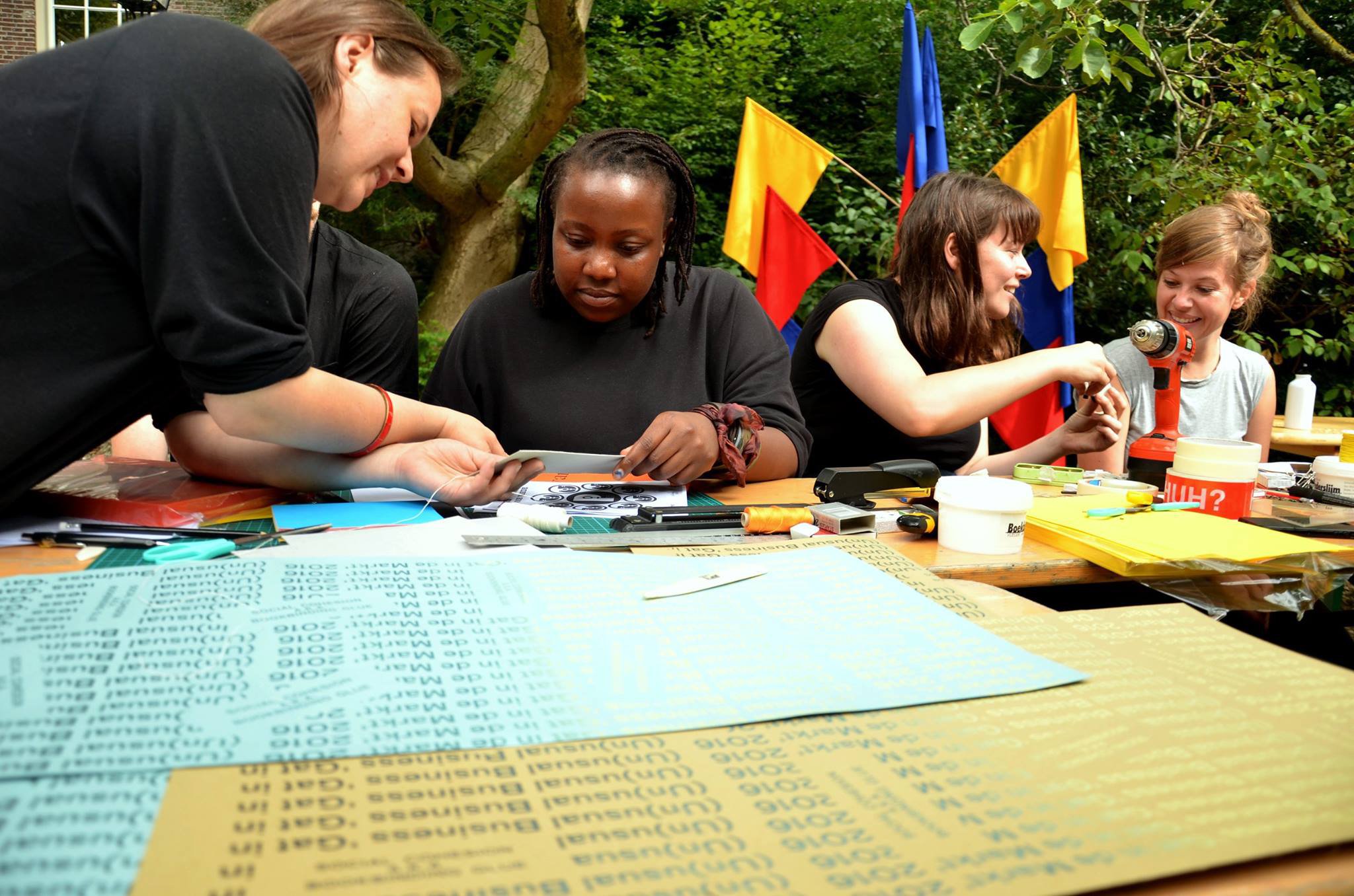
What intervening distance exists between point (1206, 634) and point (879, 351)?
4.64 feet

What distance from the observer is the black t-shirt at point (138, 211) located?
1.16 meters

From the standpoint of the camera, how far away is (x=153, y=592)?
98 cm

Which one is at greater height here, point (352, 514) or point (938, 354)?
point (938, 354)

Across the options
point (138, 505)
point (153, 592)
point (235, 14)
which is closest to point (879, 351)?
point (138, 505)

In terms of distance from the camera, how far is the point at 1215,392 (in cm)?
303

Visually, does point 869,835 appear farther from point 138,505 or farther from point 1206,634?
point 138,505


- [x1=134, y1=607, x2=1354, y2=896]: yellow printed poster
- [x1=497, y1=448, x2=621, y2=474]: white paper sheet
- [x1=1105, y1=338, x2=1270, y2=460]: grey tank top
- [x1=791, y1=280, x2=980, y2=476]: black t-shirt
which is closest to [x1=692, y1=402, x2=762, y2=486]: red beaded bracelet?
[x1=497, y1=448, x2=621, y2=474]: white paper sheet

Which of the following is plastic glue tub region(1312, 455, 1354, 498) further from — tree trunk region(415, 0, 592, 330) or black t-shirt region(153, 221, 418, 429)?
tree trunk region(415, 0, 592, 330)

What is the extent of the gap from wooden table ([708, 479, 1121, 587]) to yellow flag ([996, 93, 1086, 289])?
135 inches

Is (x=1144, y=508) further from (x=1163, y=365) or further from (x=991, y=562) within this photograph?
(x=1163, y=365)

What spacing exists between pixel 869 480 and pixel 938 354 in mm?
867

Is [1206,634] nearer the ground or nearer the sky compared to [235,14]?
nearer the ground

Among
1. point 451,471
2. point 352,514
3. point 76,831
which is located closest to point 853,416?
point 451,471

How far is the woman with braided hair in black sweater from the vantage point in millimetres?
2168
